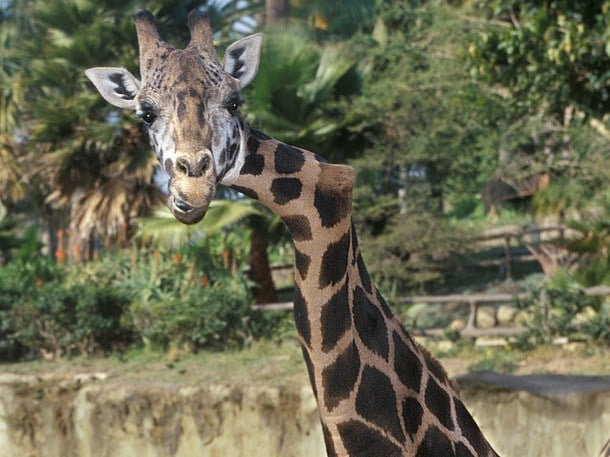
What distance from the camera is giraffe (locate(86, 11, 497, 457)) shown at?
284 cm

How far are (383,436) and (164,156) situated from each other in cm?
134

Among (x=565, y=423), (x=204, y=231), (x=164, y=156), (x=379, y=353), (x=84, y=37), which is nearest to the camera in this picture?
(x=164, y=156)

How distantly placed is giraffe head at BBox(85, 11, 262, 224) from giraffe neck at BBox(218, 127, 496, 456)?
20 centimetres

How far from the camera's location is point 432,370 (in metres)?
3.64

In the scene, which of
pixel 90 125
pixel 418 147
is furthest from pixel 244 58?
pixel 418 147

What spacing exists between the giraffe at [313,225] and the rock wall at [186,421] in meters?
4.58

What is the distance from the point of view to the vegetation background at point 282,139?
494 inches

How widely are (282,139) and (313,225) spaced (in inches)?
369

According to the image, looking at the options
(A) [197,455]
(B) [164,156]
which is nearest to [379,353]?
(B) [164,156]

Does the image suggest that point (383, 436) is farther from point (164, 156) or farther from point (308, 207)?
point (164, 156)

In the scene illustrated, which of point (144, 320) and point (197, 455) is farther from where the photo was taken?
point (144, 320)

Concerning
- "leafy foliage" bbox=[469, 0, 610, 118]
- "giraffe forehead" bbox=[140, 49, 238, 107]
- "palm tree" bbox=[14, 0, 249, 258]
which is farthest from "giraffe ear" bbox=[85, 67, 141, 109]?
"palm tree" bbox=[14, 0, 249, 258]

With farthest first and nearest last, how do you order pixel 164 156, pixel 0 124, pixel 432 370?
pixel 0 124, pixel 432 370, pixel 164 156

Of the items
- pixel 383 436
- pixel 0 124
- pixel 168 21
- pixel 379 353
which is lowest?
pixel 383 436
